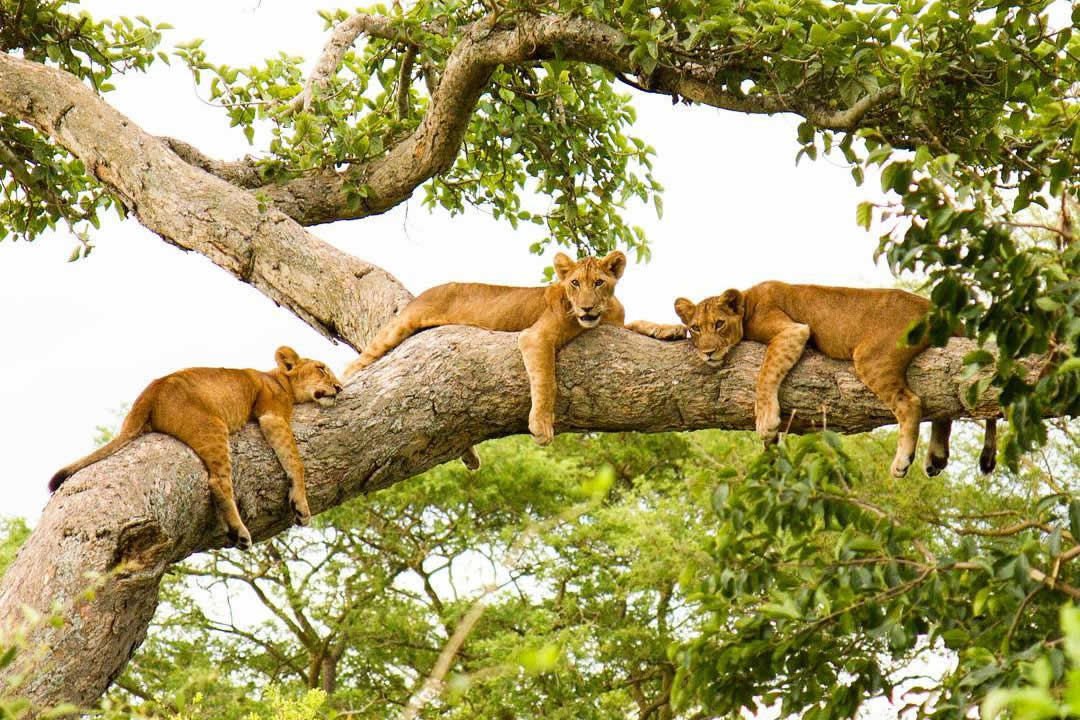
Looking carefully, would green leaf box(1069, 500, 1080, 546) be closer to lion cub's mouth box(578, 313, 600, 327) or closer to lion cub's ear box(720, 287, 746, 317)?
lion cub's ear box(720, 287, 746, 317)

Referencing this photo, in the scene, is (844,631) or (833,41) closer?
(844,631)

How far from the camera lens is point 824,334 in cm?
552

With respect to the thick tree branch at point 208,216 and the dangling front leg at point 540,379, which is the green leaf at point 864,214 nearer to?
the dangling front leg at point 540,379

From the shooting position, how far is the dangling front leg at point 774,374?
5.28m

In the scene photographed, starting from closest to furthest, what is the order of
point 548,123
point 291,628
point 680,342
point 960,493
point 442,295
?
point 680,342
point 442,295
point 548,123
point 960,493
point 291,628

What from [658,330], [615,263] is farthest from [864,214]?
[615,263]

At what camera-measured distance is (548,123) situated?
7809 millimetres

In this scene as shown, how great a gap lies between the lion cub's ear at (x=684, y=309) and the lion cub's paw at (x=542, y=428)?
84 cm

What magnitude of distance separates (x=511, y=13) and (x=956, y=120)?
7.48ft

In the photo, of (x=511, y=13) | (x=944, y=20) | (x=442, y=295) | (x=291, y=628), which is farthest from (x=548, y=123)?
(x=291, y=628)

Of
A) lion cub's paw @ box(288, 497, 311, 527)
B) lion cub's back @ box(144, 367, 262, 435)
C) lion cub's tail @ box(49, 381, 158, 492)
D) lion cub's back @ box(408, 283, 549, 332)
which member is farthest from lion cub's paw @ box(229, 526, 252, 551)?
lion cub's back @ box(408, 283, 549, 332)

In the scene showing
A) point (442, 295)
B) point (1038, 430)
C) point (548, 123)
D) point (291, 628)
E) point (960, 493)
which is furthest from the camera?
point (291, 628)

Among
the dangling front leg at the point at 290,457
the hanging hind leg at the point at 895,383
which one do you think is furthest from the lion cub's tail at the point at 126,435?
the hanging hind leg at the point at 895,383

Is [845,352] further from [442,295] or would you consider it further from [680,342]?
[442,295]
